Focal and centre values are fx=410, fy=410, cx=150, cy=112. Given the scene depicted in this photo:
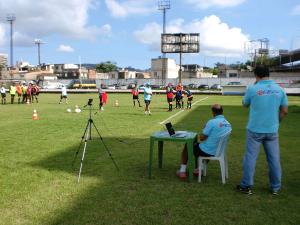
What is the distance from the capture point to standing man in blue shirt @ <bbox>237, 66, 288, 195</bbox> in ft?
22.0

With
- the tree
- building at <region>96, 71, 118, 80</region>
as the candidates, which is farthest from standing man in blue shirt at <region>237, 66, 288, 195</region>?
the tree

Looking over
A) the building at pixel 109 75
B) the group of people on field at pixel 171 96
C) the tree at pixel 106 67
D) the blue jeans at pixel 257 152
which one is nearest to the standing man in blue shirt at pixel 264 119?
the blue jeans at pixel 257 152

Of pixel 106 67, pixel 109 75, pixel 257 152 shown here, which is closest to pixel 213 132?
pixel 257 152

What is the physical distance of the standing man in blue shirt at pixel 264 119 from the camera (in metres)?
6.71

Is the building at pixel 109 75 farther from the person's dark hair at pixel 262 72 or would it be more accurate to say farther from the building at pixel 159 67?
the person's dark hair at pixel 262 72

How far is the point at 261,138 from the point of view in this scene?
22.2 feet

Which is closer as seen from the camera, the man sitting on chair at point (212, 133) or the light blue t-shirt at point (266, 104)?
the light blue t-shirt at point (266, 104)

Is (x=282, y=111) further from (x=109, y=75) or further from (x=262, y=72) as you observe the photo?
(x=109, y=75)

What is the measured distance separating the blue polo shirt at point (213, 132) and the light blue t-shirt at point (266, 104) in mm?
895

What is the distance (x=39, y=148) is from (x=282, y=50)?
298 ft

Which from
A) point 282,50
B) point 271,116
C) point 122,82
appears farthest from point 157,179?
point 282,50

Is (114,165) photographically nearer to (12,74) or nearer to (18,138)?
(18,138)

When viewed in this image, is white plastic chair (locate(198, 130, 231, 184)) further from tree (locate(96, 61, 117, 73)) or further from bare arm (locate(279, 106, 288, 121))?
tree (locate(96, 61, 117, 73))

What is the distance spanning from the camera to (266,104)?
6699mm
